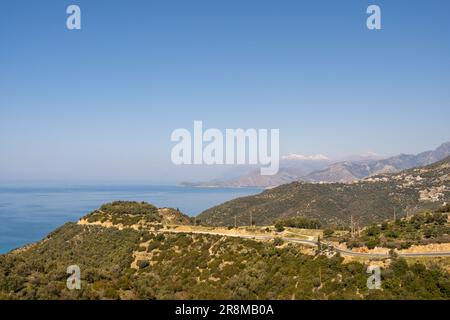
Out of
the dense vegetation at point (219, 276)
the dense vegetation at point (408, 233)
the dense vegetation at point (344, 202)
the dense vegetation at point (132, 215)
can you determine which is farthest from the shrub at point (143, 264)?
the dense vegetation at point (344, 202)

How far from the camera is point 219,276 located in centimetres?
3475

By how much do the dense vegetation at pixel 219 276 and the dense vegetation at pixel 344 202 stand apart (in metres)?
72.6

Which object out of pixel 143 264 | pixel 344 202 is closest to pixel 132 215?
pixel 143 264

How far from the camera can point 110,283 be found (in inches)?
1230

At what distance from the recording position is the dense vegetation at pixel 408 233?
37.3 metres

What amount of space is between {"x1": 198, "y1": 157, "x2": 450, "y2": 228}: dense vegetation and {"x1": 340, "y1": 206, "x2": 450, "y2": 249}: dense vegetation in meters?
68.1

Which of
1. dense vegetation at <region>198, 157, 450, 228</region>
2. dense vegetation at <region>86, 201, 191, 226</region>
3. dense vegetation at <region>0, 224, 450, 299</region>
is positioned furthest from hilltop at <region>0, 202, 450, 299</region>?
dense vegetation at <region>198, 157, 450, 228</region>

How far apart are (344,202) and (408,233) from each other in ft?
368

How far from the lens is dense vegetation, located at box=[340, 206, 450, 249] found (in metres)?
37.3

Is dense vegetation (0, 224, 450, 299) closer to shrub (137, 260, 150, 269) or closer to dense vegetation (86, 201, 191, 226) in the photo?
shrub (137, 260, 150, 269)

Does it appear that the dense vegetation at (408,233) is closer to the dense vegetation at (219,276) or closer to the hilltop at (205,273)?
the hilltop at (205,273)

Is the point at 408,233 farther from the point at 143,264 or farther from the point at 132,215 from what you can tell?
the point at 132,215
